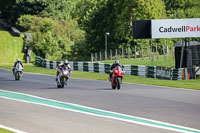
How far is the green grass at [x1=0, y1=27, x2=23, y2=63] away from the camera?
8770 centimetres

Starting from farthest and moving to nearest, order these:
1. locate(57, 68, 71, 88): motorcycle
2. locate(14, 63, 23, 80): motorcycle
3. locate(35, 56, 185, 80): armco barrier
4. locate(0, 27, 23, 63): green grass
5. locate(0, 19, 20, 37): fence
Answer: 1. locate(0, 19, 20, 37): fence
2. locate(0, 27, 23, 63): green grass
3. locate(35, 56, 185, 80): armco barrier
4. locate(14, 63, 23, 80): motorcycle
5. locate(57, 68, 71, 88): motorcycle

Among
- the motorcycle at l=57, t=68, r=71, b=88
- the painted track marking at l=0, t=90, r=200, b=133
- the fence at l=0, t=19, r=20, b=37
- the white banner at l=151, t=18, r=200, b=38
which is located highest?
the fence at l=0, t=19, r=20, b=37

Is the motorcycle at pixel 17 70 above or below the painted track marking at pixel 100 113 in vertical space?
above

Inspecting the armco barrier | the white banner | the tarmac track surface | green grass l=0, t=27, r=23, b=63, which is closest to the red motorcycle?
the tarmac track surface

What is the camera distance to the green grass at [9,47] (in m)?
87.7

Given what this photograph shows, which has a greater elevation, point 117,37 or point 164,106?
point 117,37

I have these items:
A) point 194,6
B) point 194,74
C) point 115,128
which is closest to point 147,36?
point 194,74

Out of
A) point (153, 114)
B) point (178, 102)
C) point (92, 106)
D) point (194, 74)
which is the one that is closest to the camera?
point (153, 114)

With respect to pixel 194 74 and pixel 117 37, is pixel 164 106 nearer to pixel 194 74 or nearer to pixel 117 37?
pixel 194 74

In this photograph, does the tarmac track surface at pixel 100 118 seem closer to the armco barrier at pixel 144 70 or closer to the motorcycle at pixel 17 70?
the motorcycle at pixel 17 70

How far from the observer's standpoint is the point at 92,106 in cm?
1788

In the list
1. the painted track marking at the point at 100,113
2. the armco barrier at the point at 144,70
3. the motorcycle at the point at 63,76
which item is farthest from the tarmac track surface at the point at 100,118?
the armco barrier at the point at 144,70

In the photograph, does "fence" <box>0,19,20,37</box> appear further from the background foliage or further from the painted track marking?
the painted track marking

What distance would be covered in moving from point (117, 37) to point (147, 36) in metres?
38.2
